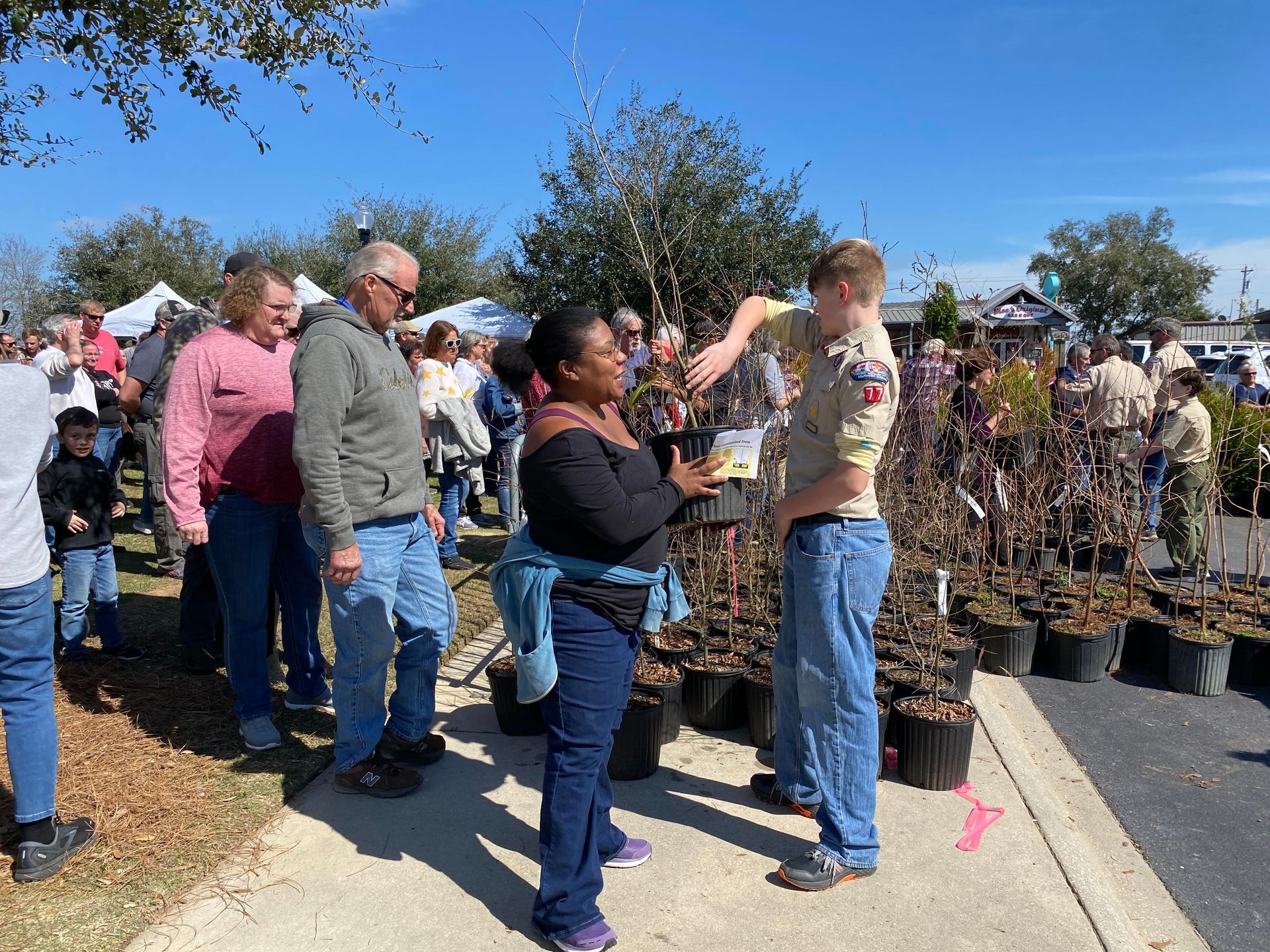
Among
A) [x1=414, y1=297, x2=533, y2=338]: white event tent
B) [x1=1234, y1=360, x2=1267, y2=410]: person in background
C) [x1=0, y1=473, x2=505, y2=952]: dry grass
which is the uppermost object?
[x1=414, y1=297, x2=533, y2=338]: white event tent

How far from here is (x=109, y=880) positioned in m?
2.70

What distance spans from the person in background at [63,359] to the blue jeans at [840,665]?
17.3ft

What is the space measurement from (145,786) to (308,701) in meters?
0.85

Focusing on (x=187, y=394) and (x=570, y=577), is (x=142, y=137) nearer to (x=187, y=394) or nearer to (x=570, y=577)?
(x=187, y=394)

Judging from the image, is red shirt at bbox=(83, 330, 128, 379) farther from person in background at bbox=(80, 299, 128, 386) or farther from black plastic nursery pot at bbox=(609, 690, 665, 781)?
black plastic nursery pot at bbox=(609, 690, 665, 781)

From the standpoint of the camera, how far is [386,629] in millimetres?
3082

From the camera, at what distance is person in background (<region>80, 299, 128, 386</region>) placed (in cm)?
725

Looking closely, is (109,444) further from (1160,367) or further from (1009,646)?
(1160,367)

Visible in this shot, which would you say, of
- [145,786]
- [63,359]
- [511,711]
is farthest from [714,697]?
[63,359]

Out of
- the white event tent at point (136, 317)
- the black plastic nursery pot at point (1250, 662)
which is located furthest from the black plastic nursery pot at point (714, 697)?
the white event tent at point (136, 317)

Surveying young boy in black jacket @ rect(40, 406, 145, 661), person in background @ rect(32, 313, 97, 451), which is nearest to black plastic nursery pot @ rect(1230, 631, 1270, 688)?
young boy in black jacket @ rect(40, 406, 145, 661)

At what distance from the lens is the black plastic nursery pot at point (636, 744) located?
339 cm

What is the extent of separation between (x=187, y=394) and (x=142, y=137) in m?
3.43

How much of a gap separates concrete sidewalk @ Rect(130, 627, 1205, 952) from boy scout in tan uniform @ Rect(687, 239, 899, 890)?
0.20 m
